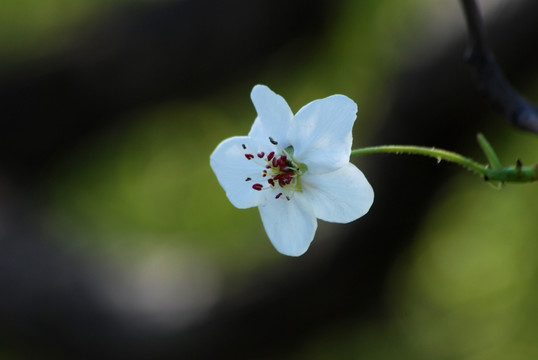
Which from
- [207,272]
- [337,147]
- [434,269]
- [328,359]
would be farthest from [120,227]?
[337,147]

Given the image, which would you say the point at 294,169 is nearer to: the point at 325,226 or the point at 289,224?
the point at 289,224

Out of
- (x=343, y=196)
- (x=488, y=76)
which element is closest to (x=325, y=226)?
(x=488, y=76)

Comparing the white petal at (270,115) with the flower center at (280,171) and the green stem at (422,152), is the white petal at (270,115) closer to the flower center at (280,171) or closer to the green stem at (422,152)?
the flower center at (280,171)

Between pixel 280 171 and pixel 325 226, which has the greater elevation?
pixel 325 226

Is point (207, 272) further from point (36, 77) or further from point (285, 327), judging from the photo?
point (36, 77)

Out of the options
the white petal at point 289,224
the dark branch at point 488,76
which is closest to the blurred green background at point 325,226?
the dark branch at point 488,76
